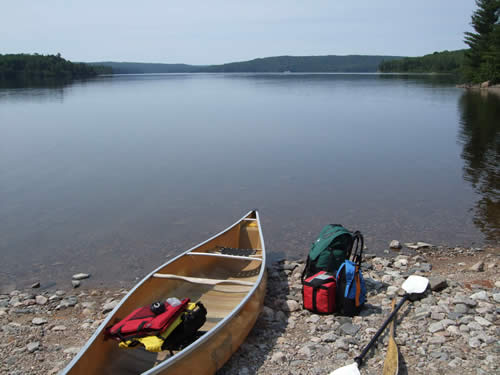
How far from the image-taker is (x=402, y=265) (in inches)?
316

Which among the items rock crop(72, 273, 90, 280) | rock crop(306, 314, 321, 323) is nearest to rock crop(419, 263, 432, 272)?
rock crop(306, 314, 321, 323)

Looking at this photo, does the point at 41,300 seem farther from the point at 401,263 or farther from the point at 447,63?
the point at 447,63

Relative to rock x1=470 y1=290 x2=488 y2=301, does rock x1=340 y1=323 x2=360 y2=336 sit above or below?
below

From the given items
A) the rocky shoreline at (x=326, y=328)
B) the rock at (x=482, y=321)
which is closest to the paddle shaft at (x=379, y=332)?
the rocky shoreline at (x=326, y=328)

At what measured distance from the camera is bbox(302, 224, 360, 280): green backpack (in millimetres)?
6700

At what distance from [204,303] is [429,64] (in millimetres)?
153212

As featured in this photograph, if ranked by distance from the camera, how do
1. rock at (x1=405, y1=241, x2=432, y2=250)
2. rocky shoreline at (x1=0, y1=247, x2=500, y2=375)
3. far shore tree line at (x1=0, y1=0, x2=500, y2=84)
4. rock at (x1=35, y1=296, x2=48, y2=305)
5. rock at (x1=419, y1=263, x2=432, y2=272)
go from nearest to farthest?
rocky shoreline at (x1=0, y1=247, x2=500, y2=375), rock at (x1=35, y1=296, x2=48, y2=305), rock at (x1=419, y1=263, x2=432, y2=272), rock at (x1=405, y1=241, x2=432, y2=250), far shore tree line at (x1=0, y1=0, x2=500, y2=84)

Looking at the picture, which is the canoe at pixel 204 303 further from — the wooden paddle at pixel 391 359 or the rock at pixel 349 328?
the wooden paddle at pixel 391 359

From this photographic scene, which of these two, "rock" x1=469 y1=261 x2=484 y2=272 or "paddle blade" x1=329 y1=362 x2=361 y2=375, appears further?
"rock" x1=469 y1=261 x2=484 y2=272

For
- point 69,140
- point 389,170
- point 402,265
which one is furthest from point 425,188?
point 69,140

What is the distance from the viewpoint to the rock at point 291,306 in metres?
6.47

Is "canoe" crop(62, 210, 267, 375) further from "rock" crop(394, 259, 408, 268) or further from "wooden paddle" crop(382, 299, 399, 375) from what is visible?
"rock" crop(394, 259, 408, 268)

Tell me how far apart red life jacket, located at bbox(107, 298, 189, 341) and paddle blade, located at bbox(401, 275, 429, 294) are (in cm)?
360

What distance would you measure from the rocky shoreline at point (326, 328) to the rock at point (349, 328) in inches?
0.5
